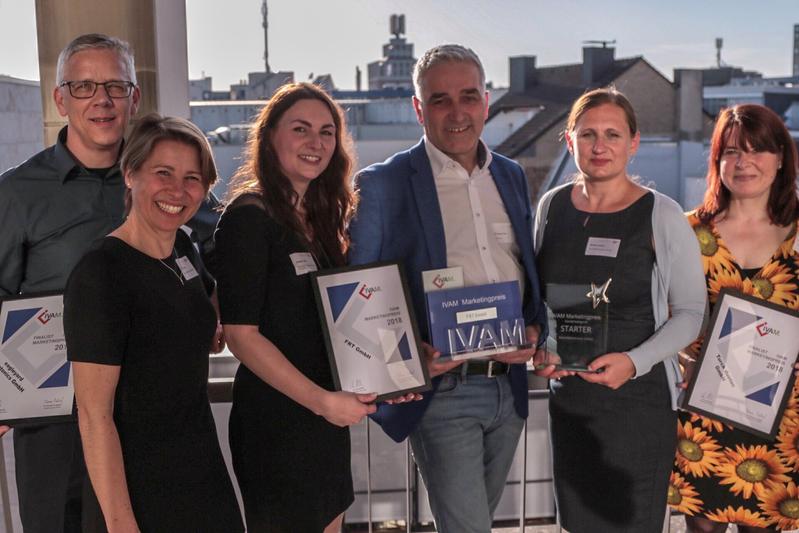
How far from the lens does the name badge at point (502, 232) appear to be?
220 cm

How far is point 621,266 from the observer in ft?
7.02

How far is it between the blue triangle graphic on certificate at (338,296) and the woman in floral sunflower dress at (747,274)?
3.69ft

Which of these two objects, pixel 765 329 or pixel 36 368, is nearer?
pixel 36 368

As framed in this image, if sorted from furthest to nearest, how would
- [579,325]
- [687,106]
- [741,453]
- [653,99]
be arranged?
[687,106] → [653,99] → [741,453] → [579,325]

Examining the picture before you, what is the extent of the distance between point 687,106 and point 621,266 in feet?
85.3

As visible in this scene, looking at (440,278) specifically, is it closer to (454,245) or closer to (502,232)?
(454,245)

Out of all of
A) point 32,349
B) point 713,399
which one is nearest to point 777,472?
point 713,399

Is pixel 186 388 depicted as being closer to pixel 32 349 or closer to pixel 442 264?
pixel 32 349

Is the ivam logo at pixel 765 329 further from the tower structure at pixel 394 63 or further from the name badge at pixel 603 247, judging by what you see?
the tower structure at pixel 394 63

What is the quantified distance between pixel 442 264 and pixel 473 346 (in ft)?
0.79

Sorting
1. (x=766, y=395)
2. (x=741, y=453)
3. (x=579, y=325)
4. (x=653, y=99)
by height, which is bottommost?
(x=741, y=453)

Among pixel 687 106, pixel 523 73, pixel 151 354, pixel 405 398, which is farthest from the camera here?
pixel 523 73

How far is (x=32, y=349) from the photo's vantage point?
2004 mm

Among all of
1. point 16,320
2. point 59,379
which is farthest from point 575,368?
point 16,320
